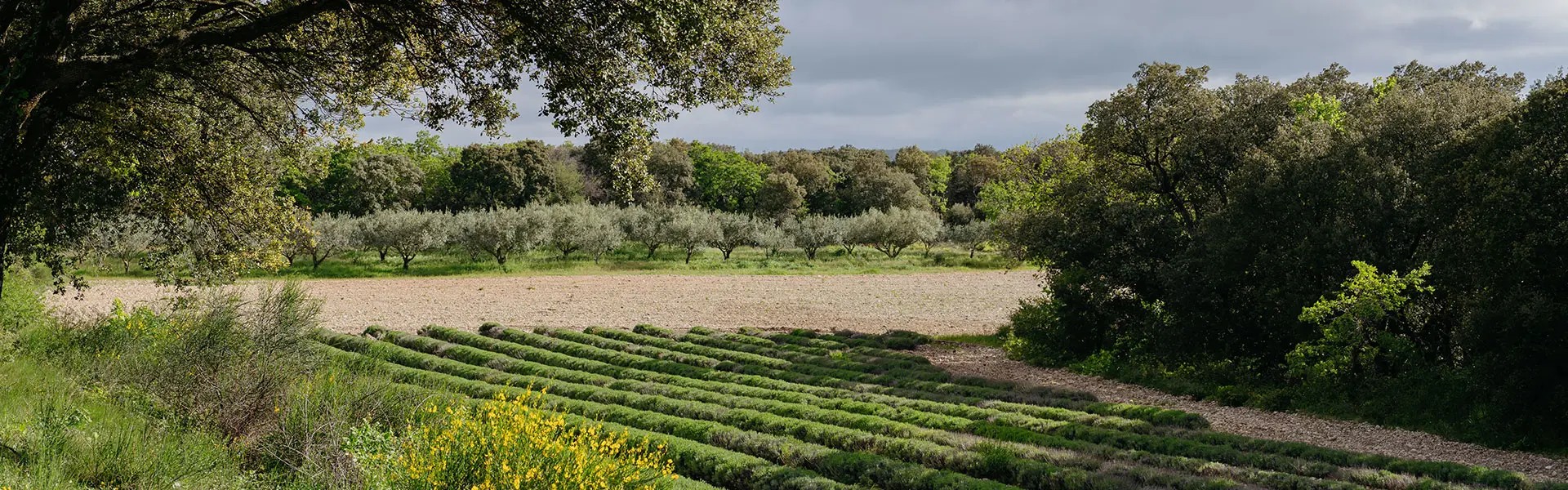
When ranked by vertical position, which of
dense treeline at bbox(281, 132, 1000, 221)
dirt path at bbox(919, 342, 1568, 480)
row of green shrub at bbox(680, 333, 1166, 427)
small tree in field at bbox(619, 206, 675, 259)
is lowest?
dirt path at bbox(919, 342, 1568, 480)

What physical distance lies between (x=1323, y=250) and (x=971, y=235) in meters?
49.7

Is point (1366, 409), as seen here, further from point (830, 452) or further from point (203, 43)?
point (203, 43)

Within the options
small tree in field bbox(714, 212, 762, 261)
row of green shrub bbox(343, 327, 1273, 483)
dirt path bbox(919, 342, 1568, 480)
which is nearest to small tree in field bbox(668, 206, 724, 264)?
small tree in field bbox(714, 212, 762, 261)

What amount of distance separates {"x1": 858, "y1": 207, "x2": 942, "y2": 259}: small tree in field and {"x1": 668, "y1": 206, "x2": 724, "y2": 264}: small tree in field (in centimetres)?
1072

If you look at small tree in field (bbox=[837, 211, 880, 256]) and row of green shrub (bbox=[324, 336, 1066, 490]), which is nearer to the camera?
row of green shrub (bbox=[324, 336, 1066, 490])

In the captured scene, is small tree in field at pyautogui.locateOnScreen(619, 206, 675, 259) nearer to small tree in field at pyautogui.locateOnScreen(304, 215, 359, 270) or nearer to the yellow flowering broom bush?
small tree in field at pyautogui.locateOnScreen(304, 215, 359, 270)

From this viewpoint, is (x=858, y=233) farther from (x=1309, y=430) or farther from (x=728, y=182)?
(x=1309, y=430)

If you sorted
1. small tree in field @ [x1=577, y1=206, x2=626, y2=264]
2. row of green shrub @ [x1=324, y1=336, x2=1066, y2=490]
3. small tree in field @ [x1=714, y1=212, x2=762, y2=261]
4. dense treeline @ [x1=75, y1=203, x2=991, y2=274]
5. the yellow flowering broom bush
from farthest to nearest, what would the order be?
small tree in field @ [x1=714, y1=212, x2=762, y2=261] < small tree in field @ [x1=577, y1=206, x2=626, y2=264] < dense treeline @ [x1=75, y1=203, x2=991, y2=274] < row of green shrub @ [x1=324, y1=336, x2=1066, y2=490] < the yellow flowering broom bush

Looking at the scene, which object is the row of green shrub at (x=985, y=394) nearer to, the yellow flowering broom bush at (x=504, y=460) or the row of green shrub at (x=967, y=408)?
the row of green shrub at (x=967, y=408)

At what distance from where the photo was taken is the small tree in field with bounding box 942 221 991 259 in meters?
66.1

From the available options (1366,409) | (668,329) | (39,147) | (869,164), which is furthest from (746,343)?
(869,164)

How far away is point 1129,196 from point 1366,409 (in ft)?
29.1

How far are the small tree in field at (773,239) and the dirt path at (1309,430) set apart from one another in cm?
3745

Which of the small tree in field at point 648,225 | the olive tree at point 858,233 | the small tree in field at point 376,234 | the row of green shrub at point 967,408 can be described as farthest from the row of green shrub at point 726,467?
the olive tree at point 858,233
